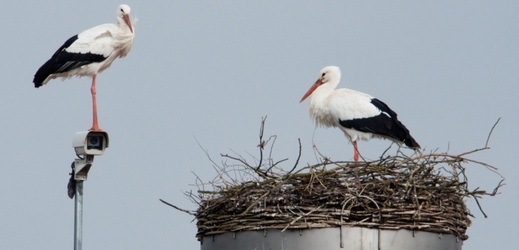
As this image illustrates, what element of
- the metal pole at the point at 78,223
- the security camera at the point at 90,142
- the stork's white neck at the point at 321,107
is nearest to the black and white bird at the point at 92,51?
the stork's white neck at the point at 321,107

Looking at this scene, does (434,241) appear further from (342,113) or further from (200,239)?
(342,113)

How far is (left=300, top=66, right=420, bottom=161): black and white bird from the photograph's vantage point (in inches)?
449

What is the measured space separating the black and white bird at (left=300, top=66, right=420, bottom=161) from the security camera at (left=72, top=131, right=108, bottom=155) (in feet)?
14.1

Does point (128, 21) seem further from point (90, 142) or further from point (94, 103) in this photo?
point (90, 142)

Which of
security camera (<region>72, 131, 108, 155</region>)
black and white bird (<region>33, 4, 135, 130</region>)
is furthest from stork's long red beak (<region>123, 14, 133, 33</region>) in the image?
security camera (<region>72, 131, 108, 155</region>)

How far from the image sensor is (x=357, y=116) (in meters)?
A: 11.5

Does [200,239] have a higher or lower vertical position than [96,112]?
lower

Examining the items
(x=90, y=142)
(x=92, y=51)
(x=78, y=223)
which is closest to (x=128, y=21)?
(x=92, y=51)

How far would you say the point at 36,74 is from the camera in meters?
10.9

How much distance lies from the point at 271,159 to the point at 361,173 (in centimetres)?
82

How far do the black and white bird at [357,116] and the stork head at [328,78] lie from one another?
29 cm

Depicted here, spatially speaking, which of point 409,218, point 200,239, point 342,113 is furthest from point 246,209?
point 342,113

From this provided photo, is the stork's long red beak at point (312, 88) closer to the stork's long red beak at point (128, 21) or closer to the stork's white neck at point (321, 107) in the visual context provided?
the stork's white neck at point (321, 107)

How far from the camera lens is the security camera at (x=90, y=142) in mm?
7645
